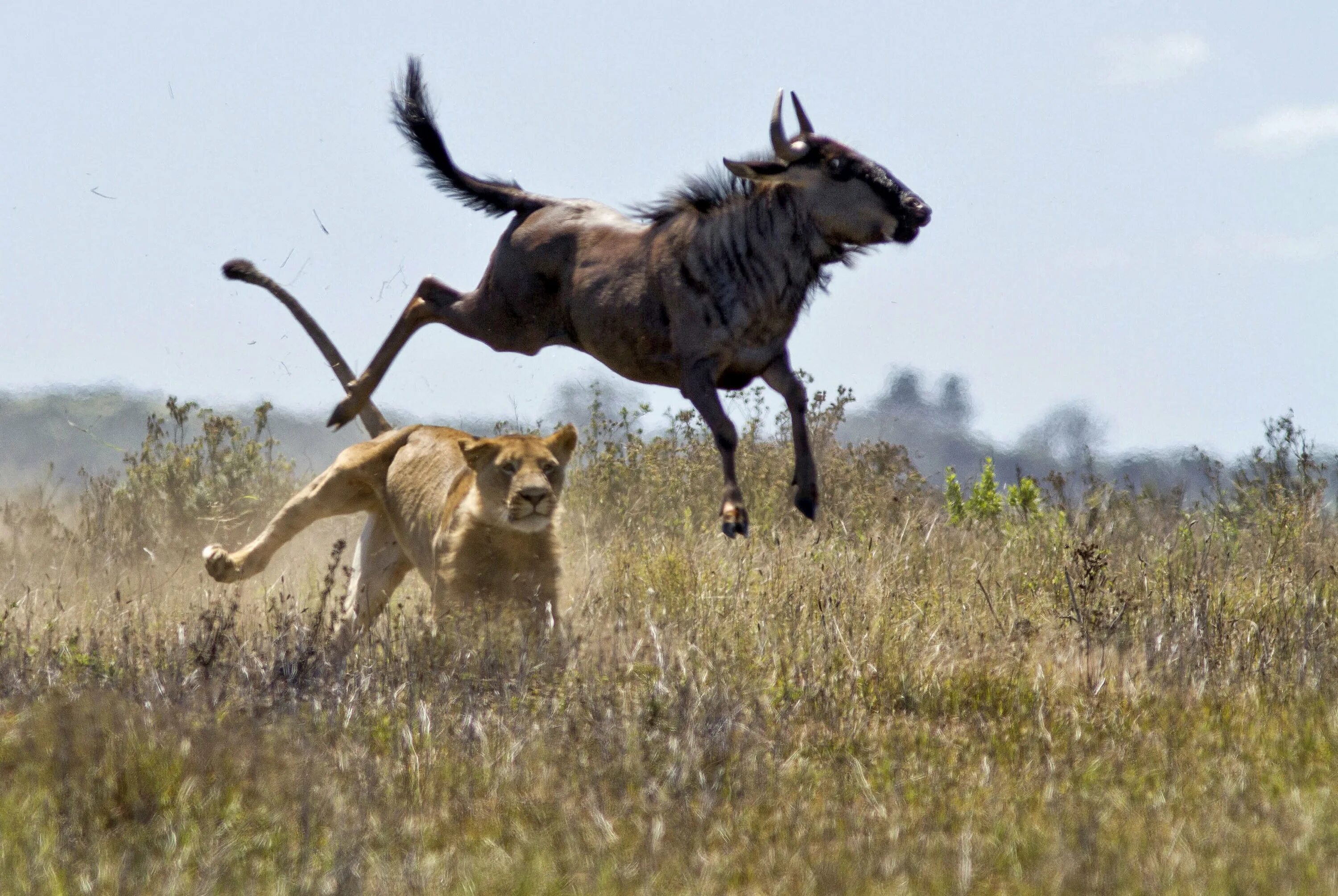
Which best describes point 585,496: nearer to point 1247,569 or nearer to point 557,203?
point 557,203

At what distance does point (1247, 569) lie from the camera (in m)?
9.85

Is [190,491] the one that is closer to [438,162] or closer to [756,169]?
[438,162]

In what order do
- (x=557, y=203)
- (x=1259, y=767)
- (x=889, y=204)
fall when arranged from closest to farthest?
1. (x=1259, y=767)
2. (x=889, y=204)
3. (x=557, y=203)

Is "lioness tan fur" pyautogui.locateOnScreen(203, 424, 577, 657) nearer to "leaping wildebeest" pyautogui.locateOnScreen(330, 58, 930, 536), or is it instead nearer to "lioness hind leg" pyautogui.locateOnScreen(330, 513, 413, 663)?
"lioness hind leg" pyautogui.locateOnScreen(330, 513, 413, 663)

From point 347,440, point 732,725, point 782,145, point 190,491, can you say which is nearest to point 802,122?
point 782,145

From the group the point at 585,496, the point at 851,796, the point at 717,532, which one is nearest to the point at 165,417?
the point at 585,496

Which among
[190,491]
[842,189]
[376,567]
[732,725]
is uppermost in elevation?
[842,189]

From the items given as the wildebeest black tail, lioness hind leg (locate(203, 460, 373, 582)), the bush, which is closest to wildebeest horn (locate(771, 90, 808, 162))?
the wildebeest black tail

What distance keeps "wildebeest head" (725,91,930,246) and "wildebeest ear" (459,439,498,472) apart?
1.96 metres

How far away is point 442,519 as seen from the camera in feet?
28.4

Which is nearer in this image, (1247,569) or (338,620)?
(338,620)

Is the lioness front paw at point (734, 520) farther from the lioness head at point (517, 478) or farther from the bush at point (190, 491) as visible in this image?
the bush at point (190, 491)

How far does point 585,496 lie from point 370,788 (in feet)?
26.0

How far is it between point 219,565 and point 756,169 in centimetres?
403
